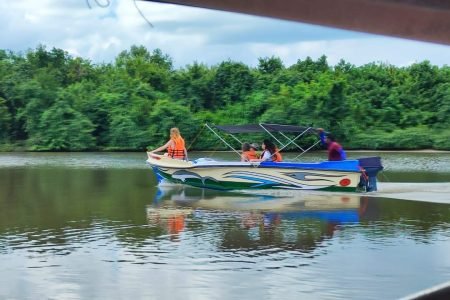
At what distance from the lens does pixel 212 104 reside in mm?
40250

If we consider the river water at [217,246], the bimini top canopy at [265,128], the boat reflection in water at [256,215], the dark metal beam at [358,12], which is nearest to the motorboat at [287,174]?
the boat reflection in water at [256,215]

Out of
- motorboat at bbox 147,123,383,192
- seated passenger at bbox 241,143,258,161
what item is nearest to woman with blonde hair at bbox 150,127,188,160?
motorboat at bbox 147,123,383,192

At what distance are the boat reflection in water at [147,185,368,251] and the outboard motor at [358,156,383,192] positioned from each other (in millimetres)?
350

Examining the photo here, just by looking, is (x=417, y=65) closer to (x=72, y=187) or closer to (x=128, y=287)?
(x=72, y=187)

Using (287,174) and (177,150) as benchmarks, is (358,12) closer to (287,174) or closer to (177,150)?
(287,174)

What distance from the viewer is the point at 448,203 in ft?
37.7

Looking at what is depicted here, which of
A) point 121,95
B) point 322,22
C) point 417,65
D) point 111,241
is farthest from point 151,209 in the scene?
point 417,65

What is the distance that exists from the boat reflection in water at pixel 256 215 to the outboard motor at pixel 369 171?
1.15 feet

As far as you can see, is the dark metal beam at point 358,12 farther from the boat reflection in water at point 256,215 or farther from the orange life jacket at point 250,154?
the orange life jacket at point 250,154

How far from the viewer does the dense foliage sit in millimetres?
35562

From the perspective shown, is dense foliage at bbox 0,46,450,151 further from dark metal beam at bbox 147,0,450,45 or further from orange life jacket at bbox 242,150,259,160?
dark metal beam at bbox 147,0,450,45

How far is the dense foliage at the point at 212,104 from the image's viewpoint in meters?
35.6

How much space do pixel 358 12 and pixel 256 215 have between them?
8.51 m

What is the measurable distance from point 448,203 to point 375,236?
3768 mm
